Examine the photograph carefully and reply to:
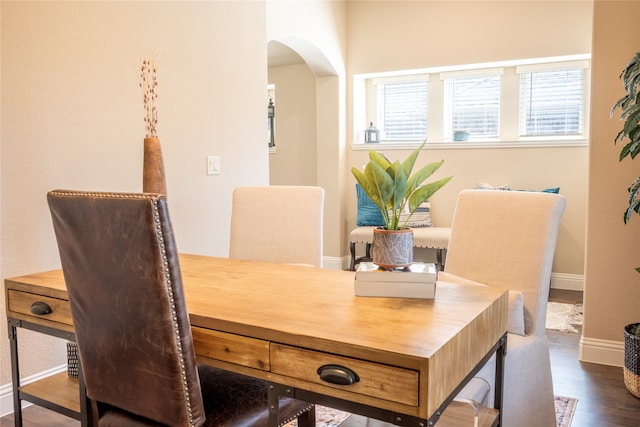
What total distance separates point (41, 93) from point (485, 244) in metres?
2.07

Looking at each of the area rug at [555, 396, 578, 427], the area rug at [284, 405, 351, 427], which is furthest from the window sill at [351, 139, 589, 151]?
the area rug at [284, 405, 351, 427]

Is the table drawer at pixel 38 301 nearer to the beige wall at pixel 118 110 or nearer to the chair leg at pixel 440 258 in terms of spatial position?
the beige wall at pixel 118 110

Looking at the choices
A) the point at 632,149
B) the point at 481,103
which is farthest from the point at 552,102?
the point at 632,149

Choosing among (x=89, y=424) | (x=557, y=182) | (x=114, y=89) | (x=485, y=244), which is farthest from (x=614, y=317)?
(x=114, y=89)

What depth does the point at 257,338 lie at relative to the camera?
51.6 inches

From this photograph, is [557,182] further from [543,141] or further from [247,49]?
[247,49]

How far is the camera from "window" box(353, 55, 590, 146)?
5039mm

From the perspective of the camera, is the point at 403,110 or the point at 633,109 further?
the point at 403,110

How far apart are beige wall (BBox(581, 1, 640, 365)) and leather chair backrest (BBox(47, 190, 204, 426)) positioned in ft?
8.43

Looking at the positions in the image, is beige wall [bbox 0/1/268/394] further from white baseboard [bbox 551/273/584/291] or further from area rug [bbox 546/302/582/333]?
white baseboard [bbox 551/273/584/291]

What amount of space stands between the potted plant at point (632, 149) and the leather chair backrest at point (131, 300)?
7.34 feet

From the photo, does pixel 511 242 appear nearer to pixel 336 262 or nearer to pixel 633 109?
pixel 633 109

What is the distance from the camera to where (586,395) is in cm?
271

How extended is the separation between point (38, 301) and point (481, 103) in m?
4.64
